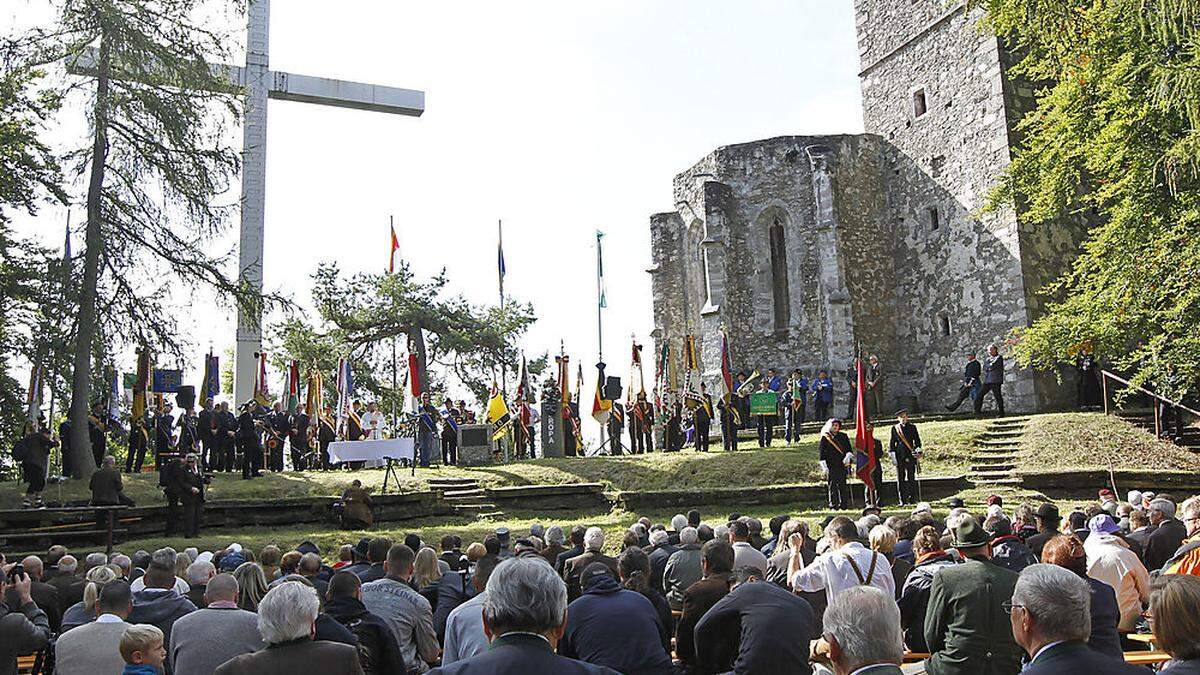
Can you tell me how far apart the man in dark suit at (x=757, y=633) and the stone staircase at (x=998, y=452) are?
538 inches

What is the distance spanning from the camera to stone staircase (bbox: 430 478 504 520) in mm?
17781

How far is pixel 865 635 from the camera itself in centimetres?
316

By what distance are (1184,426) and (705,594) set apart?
1853 cm

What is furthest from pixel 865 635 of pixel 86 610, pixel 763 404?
pixel 763 404

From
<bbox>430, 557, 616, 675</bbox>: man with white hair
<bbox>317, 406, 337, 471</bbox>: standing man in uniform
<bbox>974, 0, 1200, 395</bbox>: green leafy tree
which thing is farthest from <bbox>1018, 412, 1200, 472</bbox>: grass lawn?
<bbox>430, 557, 616, 675</bbox>: man with white hair

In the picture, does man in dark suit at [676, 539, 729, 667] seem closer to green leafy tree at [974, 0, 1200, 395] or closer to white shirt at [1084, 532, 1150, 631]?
white shirt at [1084, 532, 1150, 631]

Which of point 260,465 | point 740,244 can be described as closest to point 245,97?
point 260,465

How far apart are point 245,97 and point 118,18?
115 inches

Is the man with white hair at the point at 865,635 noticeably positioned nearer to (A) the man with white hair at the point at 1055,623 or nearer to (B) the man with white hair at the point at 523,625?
(A) the man with white hair at the point at 1055,623

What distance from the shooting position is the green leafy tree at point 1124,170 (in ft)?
46.0

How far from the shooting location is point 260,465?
70.4ft

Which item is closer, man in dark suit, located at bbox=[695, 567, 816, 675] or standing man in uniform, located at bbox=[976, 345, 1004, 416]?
man in dark suit, located at bbox=[695, 567, 816, 675]

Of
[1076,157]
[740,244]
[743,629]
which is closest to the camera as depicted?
[743,629]

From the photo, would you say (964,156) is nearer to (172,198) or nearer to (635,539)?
(172,198)
